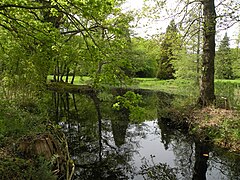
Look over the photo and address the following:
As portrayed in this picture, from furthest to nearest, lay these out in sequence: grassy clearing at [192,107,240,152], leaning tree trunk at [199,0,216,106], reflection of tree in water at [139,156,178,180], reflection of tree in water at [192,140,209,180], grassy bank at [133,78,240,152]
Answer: leaning tree trunk at [199,0,216,106] < grassy bank at [133,78,240,152] < grassy clearing at [192,107,240,152] < reflection of tree in water at [192,140,209,180] < reflection of tree in water at [139,156,178,180]

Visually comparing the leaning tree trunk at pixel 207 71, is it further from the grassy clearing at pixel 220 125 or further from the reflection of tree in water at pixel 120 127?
the reflection of tree in water at pixel 120 127

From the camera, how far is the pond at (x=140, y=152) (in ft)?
20.0

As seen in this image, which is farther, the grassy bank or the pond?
the grassy bank

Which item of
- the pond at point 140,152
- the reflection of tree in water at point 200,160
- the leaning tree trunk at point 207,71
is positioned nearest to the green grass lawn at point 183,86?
the leaning tree trunk at point 207,71

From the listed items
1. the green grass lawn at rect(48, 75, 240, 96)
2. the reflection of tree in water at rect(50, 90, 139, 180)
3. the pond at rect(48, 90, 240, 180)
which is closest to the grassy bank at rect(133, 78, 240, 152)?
the pond at rect(48, 90, 240, 180)

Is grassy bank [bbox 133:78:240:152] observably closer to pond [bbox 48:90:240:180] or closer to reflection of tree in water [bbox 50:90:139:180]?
pond [bbox 48:90:240:180]

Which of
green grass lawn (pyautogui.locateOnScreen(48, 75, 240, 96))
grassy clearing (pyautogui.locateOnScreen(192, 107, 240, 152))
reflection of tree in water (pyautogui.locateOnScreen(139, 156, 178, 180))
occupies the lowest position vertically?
reflection of tree in water (pyautogui.locateOnScreen(139, 156, 178, 180))

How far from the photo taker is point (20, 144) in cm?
464

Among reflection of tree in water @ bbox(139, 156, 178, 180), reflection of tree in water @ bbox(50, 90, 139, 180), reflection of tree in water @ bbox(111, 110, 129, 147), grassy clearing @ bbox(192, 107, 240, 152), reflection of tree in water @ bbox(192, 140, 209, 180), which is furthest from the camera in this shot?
reflection of tree in water @ bbox(111, 110, 129, 147)

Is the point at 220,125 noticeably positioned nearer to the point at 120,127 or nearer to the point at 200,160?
the point at 200,160

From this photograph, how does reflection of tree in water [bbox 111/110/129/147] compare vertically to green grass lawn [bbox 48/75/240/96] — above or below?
below

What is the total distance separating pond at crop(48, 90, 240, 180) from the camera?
6.10 metres

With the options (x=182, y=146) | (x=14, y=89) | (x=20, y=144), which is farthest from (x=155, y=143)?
(x=14, y=89)

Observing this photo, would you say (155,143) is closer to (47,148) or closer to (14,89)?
(47,148)
